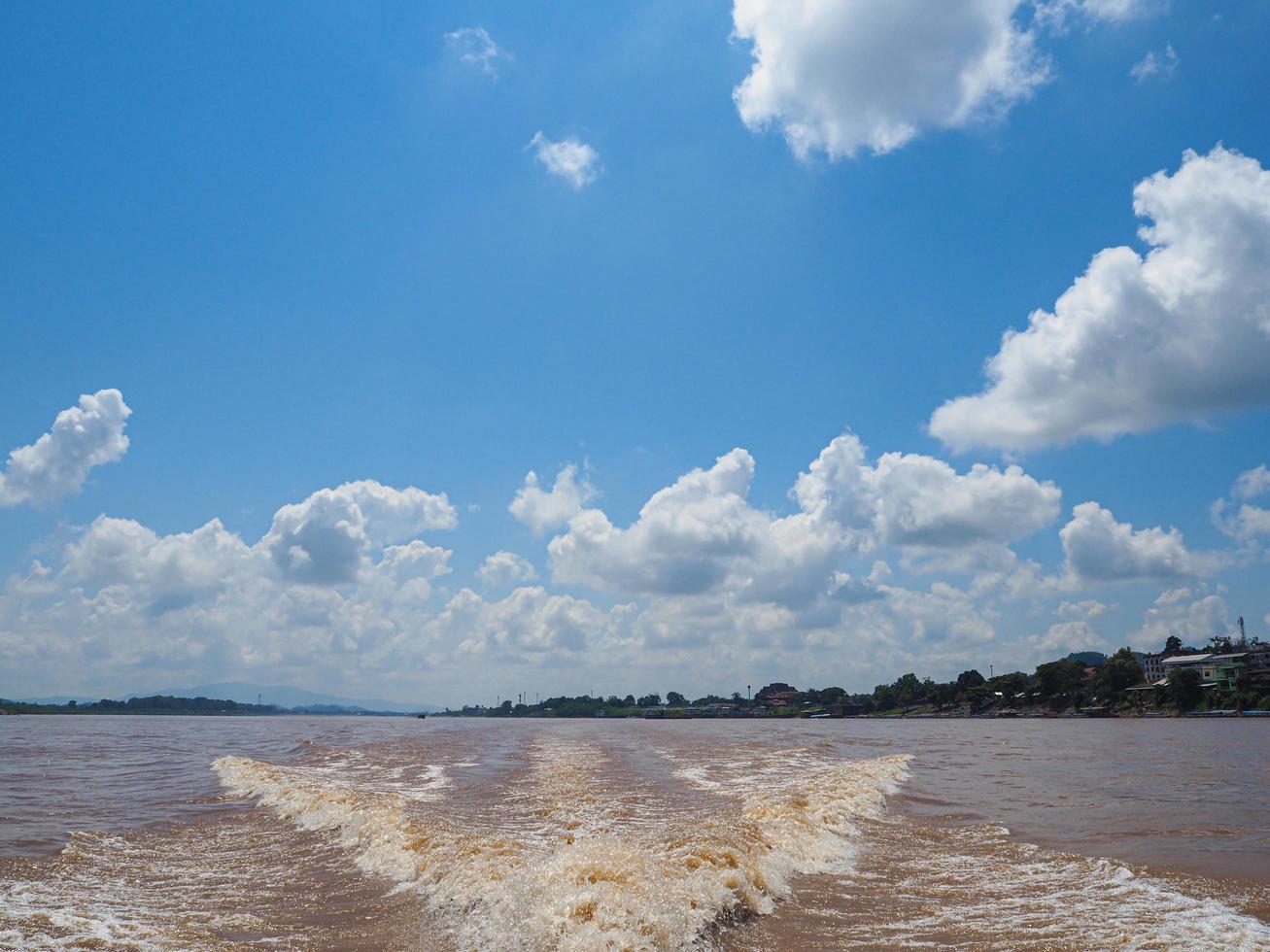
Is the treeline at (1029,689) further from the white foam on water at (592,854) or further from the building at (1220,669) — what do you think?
the white foam on water at (592,854)

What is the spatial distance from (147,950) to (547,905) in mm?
4799

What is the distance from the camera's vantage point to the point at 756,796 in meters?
23.3

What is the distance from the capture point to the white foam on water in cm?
1019

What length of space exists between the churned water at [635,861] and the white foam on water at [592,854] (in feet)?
0.17

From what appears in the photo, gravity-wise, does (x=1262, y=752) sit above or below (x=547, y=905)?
below

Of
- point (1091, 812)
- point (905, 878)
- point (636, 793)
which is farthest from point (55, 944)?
point (1091, 812)

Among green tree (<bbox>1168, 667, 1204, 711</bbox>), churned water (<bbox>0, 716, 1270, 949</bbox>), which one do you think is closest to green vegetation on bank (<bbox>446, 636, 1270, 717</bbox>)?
green tree (<bbox>1168, 667, 1204, 711</bbox>)

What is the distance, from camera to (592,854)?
12.2 metres

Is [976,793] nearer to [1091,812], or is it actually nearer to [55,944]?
[1091,812]

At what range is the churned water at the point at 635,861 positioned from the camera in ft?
34.2

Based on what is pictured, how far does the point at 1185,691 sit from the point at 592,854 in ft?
429

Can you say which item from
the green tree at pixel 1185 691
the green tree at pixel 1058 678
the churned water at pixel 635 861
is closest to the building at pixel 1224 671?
the green tree at pixel 1185 691

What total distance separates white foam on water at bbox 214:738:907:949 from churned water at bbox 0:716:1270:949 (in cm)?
5

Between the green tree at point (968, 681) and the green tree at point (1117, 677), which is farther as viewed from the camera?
the green tree at point (968, 681)
